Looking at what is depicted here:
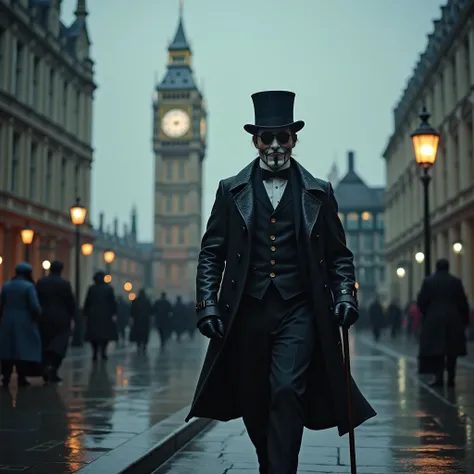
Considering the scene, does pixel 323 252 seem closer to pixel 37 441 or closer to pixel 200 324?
pixel 200 324

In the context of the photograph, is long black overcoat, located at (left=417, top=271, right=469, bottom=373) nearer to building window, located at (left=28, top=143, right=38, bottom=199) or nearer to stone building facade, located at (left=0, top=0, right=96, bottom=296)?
stone building facade, located at (left=0, top=0, right=96, bottom=296)

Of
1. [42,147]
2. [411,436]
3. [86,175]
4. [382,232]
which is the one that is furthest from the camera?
[382,232]

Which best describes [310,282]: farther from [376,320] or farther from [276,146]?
[376,320]

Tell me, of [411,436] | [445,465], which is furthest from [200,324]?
[411,436]

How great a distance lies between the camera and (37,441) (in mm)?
7059

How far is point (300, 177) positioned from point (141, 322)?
67.4ft

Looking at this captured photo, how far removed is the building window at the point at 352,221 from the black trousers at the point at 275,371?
94049mm

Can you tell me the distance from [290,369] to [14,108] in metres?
35.5

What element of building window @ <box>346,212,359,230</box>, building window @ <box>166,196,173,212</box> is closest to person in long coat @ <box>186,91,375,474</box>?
building window @ <box>346,212,359,230</box>

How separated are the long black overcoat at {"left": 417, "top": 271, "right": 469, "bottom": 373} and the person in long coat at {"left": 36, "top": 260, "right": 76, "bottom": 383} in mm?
5201

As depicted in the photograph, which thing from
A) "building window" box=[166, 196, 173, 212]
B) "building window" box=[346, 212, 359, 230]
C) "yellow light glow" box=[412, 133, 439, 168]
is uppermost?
"building window" box=[166, 196, 173, 212]

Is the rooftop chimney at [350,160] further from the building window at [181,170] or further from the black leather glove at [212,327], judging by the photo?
the black leather glove at [212,327]

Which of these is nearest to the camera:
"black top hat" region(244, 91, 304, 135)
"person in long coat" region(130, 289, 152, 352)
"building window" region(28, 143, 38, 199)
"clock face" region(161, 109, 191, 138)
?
"black top hat" region(244, 91, 304, 135)

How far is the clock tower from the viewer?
114875mm
